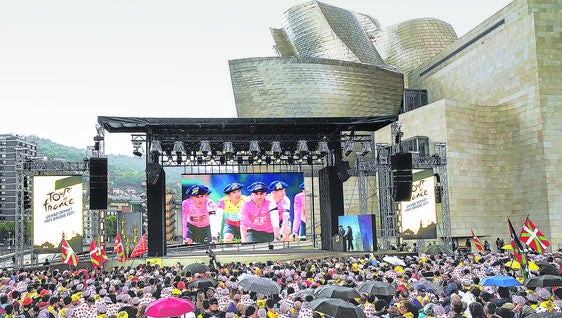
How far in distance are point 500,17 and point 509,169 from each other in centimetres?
1168

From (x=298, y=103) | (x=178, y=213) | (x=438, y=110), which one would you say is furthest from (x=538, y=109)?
(x=178, y=213)

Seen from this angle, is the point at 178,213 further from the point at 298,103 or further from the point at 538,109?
the point at 538,109

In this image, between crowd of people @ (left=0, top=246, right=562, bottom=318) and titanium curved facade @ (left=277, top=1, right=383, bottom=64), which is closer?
crowd of people @ (left=0, top=246, right=562, bottom=318)

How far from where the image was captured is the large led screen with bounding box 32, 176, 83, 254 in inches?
1053

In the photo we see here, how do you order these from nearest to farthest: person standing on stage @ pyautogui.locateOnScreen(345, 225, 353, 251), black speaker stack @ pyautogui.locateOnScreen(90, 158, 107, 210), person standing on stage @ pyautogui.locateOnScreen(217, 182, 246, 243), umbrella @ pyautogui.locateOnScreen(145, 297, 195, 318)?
umbrella @ pyautogui.locateOnScreen(145, 297, 195, 318) < black speaker stack @ pyautogui.locateOnScreen(90, 158, 107, 210) < person standing on stage @ pyautogui.locateOnScreen(345, 225, 353, 251) < person standing on stage @ pyautogui.locateOnScreen(217, 182, 246, 243)

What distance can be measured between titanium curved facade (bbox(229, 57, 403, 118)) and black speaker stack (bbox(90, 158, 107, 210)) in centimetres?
2980

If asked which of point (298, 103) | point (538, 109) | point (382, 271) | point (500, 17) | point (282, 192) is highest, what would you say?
point (500, 17)

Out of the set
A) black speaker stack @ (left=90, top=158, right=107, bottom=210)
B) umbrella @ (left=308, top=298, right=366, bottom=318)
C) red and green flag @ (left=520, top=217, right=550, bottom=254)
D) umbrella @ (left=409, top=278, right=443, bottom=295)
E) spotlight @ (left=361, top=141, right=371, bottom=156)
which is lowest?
umbrella @ (left=409, top=278, right=443, bottom=295)

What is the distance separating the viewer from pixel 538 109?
40844 millimetres

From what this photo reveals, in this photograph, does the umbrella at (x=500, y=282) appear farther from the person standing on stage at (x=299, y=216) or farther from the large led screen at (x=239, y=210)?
the person standing on stage at (x=299, y=216)

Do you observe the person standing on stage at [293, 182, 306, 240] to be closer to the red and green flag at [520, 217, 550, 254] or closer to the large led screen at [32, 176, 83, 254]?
the large led screen at [32, 176, 83, 254]

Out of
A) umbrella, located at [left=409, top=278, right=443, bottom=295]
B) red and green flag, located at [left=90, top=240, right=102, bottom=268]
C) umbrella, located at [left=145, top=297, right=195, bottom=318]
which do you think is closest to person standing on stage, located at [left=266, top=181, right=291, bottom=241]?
red and green flag, located at [left=90, top=240, right=102, bottom=268]

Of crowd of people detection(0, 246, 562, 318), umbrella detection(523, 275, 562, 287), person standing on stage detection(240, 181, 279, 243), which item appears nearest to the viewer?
crowd of people detection(0, 246, 562, 318)

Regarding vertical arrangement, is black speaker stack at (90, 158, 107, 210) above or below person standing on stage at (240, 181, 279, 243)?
above
